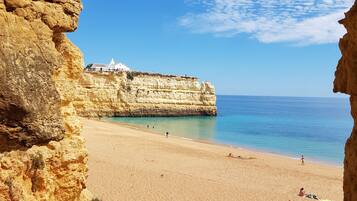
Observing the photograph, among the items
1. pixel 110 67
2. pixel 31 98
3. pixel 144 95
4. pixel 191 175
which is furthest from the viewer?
pixel 110 67

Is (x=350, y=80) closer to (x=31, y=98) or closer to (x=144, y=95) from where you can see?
(x=31, y=98)

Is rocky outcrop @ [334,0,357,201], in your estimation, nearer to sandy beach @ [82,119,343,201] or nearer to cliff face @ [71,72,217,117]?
sandy beach @ [82,119,343,201]

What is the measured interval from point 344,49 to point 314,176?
21.9 m

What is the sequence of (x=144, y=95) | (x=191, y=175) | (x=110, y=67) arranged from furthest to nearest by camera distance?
(x=110, y=67) < (x=144, y=95) < (x=191, y=175)

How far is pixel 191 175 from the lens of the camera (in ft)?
69.6

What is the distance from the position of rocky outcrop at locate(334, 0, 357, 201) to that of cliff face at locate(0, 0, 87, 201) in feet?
11.3

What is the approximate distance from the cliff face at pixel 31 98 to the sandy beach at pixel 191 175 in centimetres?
890

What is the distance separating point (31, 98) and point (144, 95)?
58564 mm

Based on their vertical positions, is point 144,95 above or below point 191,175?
above

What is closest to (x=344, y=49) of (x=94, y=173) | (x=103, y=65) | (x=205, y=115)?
(x=94, y=173)

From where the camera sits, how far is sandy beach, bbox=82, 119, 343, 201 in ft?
53.6

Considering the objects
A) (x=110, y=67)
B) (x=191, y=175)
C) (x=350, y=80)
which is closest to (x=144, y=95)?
(x=110, y=67)

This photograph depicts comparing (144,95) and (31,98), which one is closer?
(31,98)

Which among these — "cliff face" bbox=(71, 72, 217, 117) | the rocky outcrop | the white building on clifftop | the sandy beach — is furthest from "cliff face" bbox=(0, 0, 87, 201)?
the white building on clifftop
